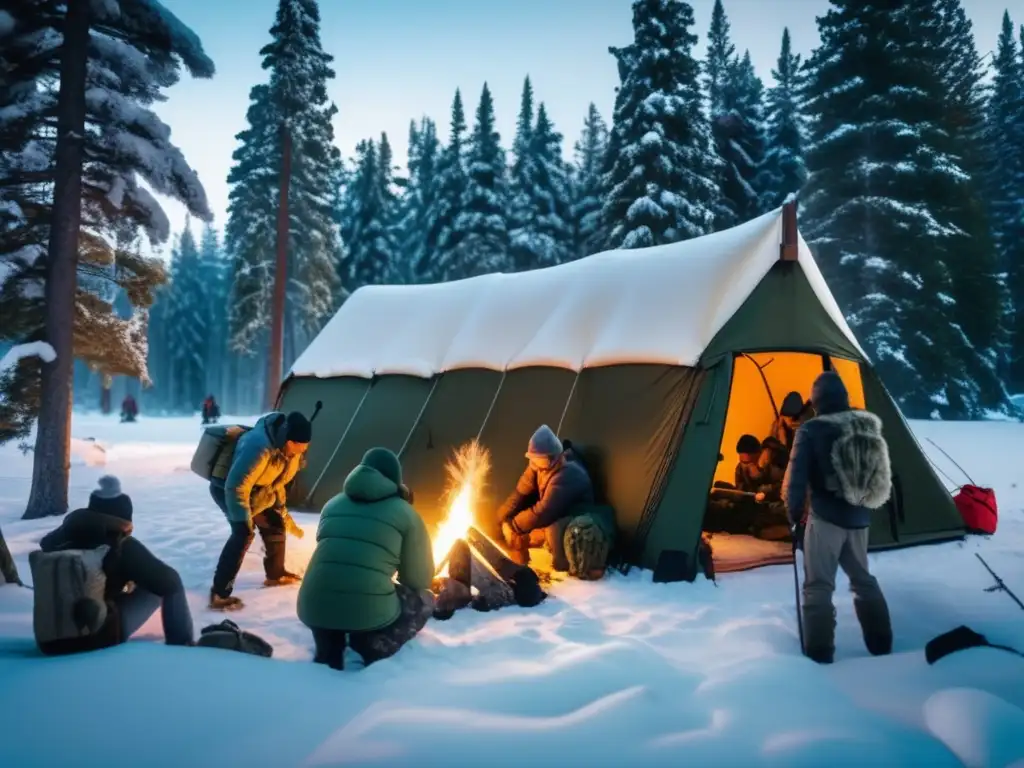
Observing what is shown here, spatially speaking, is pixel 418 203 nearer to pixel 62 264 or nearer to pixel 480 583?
pixel 62 264

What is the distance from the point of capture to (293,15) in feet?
68.2

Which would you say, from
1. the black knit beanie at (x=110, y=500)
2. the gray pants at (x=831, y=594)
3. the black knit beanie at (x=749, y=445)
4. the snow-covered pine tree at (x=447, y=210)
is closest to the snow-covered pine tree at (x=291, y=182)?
the snow-covered pine tree at (x=447, y=210)

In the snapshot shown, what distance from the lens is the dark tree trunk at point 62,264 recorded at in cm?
846

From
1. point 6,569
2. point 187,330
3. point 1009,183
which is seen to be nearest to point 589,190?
point 1009,183

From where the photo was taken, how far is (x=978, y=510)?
704cm

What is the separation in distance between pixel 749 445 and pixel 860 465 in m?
4.41

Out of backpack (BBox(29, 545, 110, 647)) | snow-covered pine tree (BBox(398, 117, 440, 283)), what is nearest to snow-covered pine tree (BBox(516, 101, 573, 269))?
snow-covered pine tree (BBox(398, 117, 440, 283))

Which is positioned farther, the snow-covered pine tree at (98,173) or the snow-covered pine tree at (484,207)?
the snow-covered pine tree at (484,207)

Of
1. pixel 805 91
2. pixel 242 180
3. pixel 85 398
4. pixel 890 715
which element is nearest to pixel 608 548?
pixel 890 715

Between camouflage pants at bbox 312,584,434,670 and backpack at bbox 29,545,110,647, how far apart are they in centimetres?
115

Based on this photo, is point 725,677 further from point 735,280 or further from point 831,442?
point 735,280

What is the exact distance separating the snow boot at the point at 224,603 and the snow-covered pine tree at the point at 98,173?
5480 millimetres

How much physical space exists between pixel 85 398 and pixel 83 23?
6096 cm

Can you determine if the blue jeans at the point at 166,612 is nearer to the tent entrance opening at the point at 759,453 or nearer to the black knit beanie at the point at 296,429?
the black knit beanie at the point at 296,429
